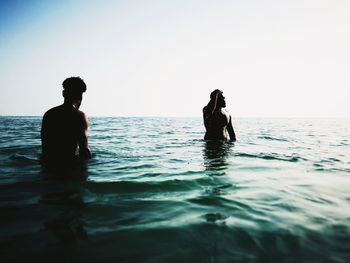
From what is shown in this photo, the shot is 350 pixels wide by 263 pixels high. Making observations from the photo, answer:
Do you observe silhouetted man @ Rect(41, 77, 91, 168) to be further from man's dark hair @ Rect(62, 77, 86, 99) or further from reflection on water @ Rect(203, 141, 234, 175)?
reflection on water @ Rect(203, 141, 234, 175)

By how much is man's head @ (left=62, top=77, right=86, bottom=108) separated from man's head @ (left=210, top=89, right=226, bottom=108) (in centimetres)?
365

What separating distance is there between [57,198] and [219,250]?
73.9 inches

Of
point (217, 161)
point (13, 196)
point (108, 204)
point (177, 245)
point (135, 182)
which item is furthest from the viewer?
point (217, 161)

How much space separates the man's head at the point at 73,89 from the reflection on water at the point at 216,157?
95.6 inches

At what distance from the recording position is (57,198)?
2803 millimetres

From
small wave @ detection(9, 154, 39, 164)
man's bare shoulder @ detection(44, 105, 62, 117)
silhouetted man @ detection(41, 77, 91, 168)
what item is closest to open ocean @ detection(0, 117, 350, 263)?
silhouetted man @ detection(41, 77, 91, 168)

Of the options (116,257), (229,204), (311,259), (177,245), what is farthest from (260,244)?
(116,257)

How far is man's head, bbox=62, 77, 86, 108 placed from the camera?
408cm

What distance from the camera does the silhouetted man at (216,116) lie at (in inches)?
271

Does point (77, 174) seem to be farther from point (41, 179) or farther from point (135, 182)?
point (135, 182)

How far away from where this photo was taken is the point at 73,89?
13.5 feet

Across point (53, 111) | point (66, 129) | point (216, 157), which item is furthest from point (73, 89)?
point (216, 157)

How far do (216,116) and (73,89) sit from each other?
4233 millimetres

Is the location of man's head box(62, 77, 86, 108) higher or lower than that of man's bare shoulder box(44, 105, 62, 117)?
higher
